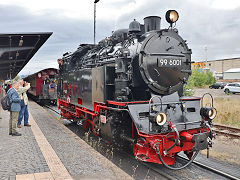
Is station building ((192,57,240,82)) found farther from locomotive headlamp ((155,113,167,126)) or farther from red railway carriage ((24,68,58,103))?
locomotive headlamp ((155,113,167,126))

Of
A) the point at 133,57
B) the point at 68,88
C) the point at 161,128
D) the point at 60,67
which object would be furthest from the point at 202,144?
the point at 60,67

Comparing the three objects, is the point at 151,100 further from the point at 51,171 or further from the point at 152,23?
the point at 51,171

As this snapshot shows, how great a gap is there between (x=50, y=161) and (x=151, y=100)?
233 centimetres

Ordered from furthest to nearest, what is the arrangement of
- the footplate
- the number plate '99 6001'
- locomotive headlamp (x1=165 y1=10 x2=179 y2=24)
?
locomotive headlamp (x1=165 y1=10 x2=179 y2=24), the number plate '99 6001', the footplate

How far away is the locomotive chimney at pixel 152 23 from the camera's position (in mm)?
5641

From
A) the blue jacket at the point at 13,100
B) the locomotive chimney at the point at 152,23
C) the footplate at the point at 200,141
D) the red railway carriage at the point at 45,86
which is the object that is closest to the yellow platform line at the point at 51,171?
the blue jacket at the point at 13,100

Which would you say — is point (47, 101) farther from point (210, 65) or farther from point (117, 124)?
point (210, 65)

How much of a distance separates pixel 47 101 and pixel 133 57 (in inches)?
621

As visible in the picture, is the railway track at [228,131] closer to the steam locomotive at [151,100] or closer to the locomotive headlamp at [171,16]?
the steam locomotive at [151,100]

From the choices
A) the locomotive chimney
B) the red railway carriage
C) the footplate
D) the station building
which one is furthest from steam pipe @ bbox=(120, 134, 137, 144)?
the station building

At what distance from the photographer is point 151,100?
15.5 ft

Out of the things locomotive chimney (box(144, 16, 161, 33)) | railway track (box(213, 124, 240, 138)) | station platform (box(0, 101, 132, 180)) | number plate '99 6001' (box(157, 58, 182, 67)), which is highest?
locomotive chimney (box(144, 16, 161, 33))

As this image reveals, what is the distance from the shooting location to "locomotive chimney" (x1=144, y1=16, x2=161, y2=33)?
564 cm

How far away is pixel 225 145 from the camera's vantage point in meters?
7.00
